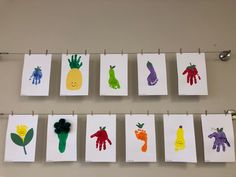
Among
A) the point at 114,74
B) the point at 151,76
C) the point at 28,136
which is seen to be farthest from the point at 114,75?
the point at 28,136

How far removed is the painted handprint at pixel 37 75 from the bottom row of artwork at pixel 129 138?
21cm

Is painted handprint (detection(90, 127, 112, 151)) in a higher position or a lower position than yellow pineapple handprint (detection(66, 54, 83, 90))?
lower

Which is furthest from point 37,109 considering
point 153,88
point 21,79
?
point 153,88

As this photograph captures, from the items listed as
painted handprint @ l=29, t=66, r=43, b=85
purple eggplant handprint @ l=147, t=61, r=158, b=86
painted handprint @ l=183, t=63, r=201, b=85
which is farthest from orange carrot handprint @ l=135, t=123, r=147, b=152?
painted handprint @ l=29, t=66, r=43, b=85

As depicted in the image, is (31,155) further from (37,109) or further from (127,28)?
(127,28)

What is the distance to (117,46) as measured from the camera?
1612 millimetres

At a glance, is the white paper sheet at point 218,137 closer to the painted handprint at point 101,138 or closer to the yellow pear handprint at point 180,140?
the yellow pear handprint at point 180,140

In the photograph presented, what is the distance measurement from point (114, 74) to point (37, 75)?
426mm

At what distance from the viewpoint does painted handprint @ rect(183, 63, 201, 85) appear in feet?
4.90

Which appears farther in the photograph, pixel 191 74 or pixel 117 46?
pixel 117 46

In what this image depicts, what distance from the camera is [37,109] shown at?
1535mm

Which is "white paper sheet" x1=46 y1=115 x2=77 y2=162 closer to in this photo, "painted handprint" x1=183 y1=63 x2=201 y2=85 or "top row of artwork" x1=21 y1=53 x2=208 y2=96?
"top row of artwork" x1=21 y1=53 x2=208 y2=96

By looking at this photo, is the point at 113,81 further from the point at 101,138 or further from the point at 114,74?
the point at 101,138

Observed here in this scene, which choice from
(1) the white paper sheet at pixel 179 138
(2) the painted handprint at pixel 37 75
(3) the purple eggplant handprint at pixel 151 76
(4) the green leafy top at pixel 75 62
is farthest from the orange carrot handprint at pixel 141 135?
(2) the painted handprint at pixel 37 75
